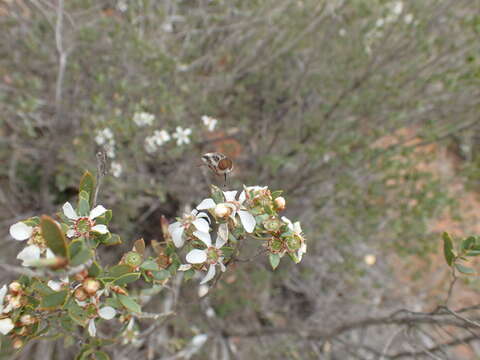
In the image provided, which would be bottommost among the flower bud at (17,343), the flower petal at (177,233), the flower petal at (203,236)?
the flower bud at (17,343)

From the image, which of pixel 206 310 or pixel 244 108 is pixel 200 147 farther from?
pixel 206 310

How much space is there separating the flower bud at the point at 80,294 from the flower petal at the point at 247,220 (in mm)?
425

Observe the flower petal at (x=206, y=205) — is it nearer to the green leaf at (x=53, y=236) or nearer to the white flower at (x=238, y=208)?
the white flower at (x=238, y=208)

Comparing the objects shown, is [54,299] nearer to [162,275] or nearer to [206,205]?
[162,275]

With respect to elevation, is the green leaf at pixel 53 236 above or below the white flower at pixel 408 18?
below

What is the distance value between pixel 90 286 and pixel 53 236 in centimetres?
22

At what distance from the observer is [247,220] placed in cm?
99

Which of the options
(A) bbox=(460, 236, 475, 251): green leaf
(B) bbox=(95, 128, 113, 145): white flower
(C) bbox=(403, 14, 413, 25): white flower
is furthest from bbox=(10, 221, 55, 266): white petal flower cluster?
(C) bbox=(403, 14, 413, 25): white flower

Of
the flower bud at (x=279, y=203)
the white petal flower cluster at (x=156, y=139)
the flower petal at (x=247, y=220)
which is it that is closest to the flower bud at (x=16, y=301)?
the flower petal at (x=247, y=220)

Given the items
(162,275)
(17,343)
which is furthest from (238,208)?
(17,343)

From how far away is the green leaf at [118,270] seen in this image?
0.92 metres

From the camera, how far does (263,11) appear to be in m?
3.17

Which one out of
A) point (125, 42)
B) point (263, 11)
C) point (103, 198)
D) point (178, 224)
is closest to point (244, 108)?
point (263, 11)

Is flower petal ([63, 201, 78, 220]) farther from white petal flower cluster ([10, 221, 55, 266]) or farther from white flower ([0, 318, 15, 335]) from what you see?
white flower ([0, 318, 15, 335])
